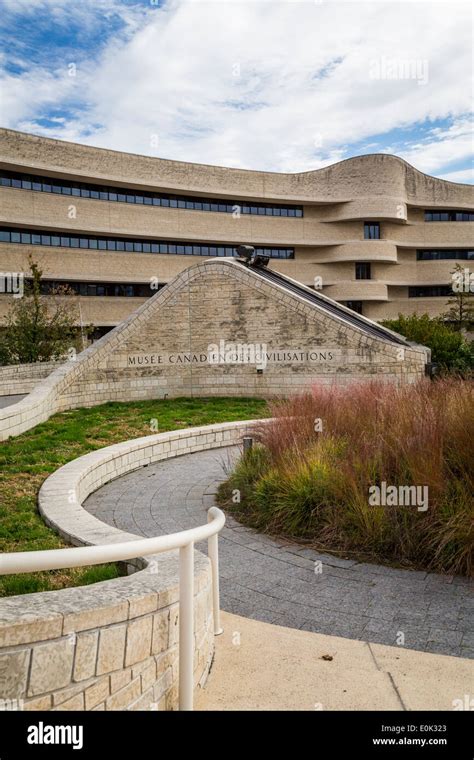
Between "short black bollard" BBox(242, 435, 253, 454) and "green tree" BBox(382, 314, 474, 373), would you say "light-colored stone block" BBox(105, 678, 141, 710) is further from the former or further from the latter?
"green tree" BBox(382, 314, 474, 373)

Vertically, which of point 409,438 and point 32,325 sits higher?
point 32,325

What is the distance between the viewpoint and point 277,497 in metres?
6.64

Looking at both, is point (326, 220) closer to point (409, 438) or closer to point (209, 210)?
point (209, 210)

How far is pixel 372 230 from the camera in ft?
157

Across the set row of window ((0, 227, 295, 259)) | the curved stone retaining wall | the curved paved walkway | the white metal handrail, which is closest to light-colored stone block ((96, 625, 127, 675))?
the curved stone retaining wall

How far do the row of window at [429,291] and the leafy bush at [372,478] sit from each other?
146ft

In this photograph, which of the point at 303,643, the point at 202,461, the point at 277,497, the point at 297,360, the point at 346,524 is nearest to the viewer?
the point at 303,643

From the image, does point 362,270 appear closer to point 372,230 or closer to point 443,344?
point 372,230

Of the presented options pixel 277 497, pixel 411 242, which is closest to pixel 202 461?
pixel 277 497

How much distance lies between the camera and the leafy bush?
5473 millimetres

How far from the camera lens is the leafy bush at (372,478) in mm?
5473

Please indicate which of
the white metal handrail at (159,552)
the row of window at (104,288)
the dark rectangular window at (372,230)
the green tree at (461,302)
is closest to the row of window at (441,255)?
the green tree at (461,302)
